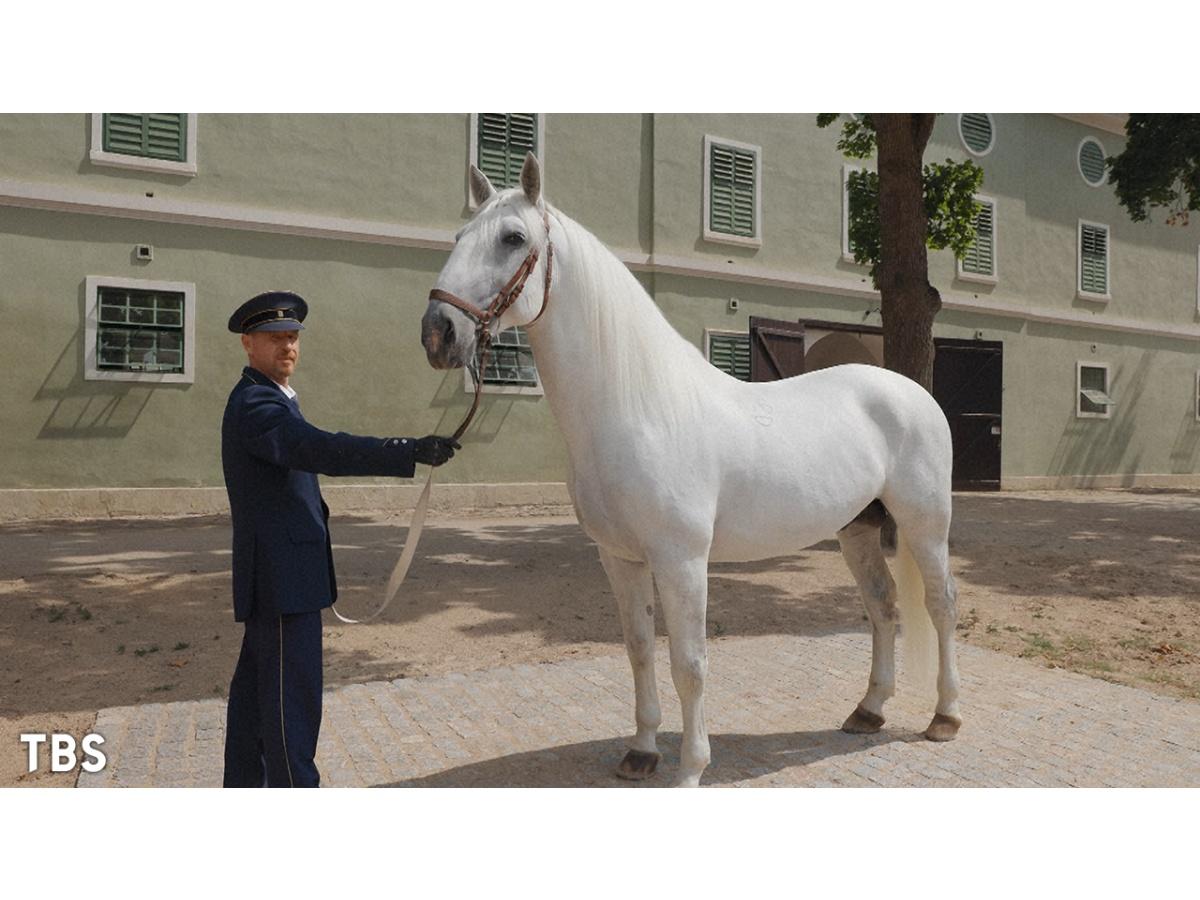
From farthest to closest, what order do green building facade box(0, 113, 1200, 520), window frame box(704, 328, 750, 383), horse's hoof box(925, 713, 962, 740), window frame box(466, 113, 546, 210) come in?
window frame box(704, 328, 750, 383) → window frame box(466, 113, 546, 210) → green building facade box(0, 113, 1200, 520) → horse's hoof box(925, 713, 962, 740)

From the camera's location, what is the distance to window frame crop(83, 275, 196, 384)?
1088cm

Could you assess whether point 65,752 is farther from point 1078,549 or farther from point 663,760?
point 1078,549

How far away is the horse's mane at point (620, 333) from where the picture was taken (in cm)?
309

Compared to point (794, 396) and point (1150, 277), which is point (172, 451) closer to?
point (794, 396)

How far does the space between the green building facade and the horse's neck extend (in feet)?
31.1

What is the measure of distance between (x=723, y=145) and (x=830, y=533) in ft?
40.3

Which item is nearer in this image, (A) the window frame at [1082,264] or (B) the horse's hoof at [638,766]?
(B) the horse's hoof at [638,766]

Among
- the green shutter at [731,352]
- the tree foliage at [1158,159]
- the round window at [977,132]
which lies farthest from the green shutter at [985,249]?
the green shutter at [731,352]

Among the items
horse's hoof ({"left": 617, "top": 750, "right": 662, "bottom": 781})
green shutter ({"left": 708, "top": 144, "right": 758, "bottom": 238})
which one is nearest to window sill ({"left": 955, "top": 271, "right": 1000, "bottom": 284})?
green shutter ({"left": 708, "top": 144, "right": 758, "bottom": 238})

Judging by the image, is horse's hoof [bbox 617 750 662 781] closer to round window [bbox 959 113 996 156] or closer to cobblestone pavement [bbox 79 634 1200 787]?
cobblestone pavement [bbox 79 634 1200 787]

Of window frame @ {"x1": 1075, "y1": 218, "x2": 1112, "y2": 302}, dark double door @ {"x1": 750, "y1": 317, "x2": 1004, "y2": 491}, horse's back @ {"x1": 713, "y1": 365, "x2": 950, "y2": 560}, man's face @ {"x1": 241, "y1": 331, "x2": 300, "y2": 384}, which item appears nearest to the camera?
man's face @ {"x1": 241, "y1": 331, "x2": 300, "y2": 384}

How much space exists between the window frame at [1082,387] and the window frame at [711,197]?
30.2 feet

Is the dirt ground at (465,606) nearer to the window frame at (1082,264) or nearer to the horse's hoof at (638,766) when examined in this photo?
the horse's hoof at (638,766)

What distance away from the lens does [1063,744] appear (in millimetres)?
3934
